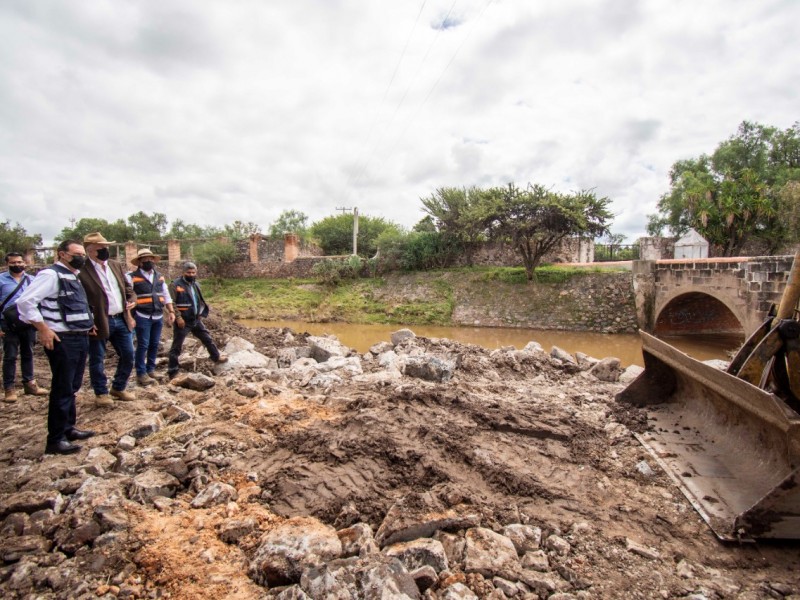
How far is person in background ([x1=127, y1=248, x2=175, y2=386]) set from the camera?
5.27 m

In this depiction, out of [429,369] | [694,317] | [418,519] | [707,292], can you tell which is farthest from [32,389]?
[694,317]

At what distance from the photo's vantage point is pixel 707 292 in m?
11.9

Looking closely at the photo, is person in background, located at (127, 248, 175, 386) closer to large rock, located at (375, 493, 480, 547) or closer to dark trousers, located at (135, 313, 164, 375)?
dark trousers, located at (135, 313, 164, 375)

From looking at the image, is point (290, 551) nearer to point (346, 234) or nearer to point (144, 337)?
point (144, 337)

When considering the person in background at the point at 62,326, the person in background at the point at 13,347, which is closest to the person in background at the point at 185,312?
the person in background at the point at 13,347

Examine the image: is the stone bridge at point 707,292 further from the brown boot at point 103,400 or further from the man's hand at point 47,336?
the man's hand at point 47,336

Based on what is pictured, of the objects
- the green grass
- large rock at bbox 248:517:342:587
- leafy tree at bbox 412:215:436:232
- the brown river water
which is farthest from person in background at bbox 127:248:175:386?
leafy tree at bbox 412:215:436:232

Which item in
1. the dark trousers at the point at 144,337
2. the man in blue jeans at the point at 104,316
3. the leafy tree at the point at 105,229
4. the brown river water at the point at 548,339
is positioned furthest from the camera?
the leafy tree at the point at 105,229

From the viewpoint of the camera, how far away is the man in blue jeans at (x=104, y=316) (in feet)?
13.1

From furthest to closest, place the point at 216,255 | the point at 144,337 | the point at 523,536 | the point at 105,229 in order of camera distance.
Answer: the point at 105,229 → the point at 216,255 → the point at 144,337 → the point at 523,536

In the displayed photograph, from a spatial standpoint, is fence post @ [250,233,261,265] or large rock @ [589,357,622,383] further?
fence post @ [250,233,261,265]

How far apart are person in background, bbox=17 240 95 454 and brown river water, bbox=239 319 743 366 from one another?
898cm

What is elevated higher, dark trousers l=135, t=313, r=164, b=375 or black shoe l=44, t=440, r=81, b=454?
dark trousers l=135, t=313, r=164, b=375

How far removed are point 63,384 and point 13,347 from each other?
2.32 m
